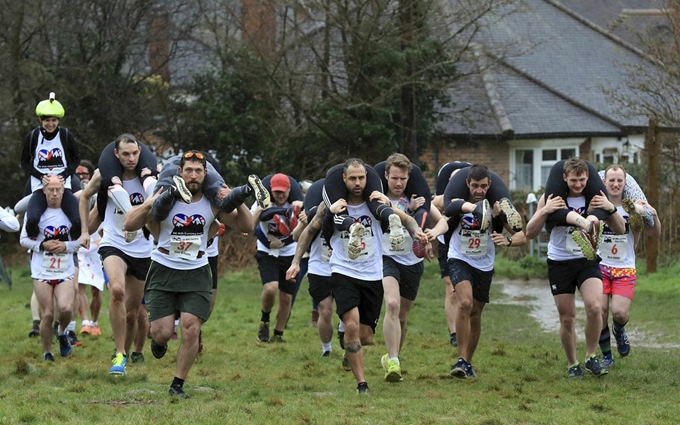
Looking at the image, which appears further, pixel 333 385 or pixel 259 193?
pixel 333 385

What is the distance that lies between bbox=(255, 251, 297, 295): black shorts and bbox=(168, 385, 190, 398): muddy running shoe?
5.00 meters

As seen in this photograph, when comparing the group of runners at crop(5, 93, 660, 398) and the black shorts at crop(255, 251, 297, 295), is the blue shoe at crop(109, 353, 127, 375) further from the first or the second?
the black shorts at crop(255, 251, 297, 295)

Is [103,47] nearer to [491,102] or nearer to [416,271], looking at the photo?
[491,102]

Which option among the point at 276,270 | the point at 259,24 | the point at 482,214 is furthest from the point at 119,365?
the point at 259,24

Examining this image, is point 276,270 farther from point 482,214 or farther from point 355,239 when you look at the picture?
point 355,239

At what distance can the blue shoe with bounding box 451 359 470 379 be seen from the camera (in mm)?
10781

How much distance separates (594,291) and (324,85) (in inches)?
715

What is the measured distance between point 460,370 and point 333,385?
49.5 inches

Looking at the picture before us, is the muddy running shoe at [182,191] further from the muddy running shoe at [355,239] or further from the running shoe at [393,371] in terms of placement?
the running shoe at [393,371]

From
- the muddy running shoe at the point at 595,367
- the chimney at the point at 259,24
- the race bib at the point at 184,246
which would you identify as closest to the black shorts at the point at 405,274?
the muddy running shoe at the point at 595,367

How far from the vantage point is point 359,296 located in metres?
9.90

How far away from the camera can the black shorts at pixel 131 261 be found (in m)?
11.3

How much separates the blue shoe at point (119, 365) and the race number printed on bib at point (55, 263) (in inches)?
62.9

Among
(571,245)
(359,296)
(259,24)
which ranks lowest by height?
(359,296)
